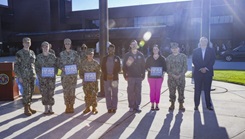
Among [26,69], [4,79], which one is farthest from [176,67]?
[4,79]

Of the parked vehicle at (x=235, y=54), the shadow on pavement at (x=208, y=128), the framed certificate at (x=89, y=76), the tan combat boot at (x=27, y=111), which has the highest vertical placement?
the parked vehicle at (x=235, y=54)

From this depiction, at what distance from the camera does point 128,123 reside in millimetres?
5016

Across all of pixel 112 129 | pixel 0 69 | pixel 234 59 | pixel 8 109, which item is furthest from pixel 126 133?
pixel 234 59

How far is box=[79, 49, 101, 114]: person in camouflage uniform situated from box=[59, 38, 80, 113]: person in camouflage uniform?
0.21m

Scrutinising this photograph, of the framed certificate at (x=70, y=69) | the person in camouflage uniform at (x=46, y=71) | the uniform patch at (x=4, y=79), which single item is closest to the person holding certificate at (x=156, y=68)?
the framed certificate at (x=70, y=69)

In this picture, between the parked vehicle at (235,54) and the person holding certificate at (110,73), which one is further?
the parked vehicle at (235,54)

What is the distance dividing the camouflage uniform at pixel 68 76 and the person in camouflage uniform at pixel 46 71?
8.5 inches

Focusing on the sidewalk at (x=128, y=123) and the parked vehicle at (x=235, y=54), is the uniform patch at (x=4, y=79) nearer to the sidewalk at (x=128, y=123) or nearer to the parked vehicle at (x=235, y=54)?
the sidewalk at (x=128, y=123)

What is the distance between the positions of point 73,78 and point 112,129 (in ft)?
5.74

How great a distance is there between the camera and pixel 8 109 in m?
6.19

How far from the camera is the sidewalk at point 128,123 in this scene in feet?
14.4

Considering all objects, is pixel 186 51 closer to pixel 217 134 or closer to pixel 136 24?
pixel 136 24

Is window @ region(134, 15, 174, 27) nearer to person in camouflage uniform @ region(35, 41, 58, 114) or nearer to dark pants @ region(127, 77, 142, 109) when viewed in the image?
dark pants @ region(127, 77, 142, 109)

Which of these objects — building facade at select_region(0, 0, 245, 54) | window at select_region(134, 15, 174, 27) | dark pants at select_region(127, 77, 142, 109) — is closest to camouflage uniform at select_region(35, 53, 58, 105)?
dark pants at select_region(127, 77, 142, 109)
